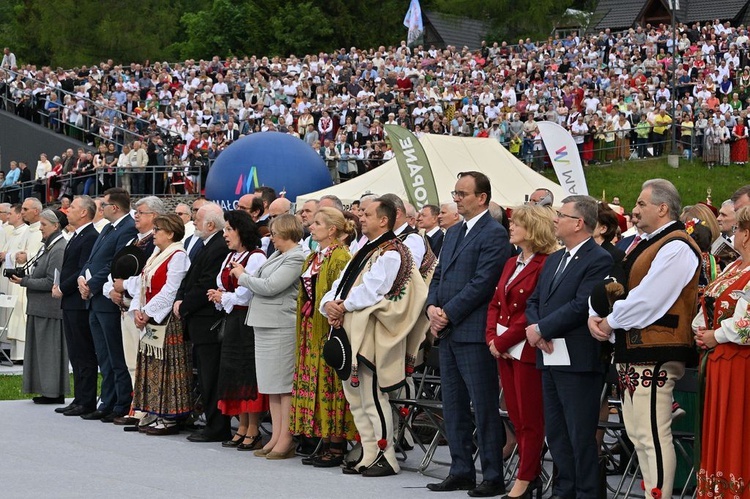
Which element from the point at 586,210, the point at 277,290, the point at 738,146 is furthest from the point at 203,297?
the point at 738,146

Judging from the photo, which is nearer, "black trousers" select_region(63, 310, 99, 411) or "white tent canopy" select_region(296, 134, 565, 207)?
"black trousers" select_region(63, 310, 99, 411)

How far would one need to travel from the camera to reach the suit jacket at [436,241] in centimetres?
1127

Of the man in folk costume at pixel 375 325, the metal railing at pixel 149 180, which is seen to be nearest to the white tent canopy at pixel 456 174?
the metal railing at pixel 149 180

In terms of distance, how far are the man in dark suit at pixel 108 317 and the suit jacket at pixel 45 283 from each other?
0.88 m

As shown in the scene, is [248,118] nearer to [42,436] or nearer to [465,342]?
[42,436]

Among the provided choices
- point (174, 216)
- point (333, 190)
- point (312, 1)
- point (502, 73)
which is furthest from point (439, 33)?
point (174, 216)

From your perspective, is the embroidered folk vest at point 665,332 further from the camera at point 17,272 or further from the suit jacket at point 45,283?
the camera at point 17,272

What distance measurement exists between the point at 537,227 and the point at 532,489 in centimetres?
160

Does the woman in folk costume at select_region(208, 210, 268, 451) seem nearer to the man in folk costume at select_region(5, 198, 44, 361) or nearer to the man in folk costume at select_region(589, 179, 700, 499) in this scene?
the man in folk costume at select_region(589, 179, 700, 499)

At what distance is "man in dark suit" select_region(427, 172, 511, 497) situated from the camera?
7.97 meters

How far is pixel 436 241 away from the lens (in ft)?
37.3

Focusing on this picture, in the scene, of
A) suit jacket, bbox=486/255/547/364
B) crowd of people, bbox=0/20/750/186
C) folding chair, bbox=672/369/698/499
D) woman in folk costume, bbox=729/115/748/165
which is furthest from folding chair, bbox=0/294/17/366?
woman in folk costume, bbox=729/115/748/165

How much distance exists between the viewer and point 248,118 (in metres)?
32.2

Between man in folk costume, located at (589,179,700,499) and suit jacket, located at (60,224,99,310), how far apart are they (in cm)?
602
